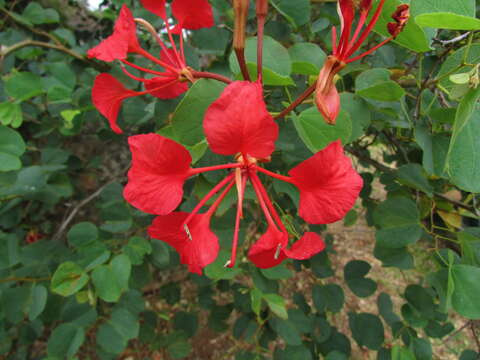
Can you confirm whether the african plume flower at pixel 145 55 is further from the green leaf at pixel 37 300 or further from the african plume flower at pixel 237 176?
the green leaf at pixel 37 300

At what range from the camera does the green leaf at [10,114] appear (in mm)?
956

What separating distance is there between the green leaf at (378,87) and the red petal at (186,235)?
34 cm

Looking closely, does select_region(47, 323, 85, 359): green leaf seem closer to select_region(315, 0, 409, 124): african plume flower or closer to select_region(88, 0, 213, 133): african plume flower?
select_region(88, 0, 213, 133): african plume flower

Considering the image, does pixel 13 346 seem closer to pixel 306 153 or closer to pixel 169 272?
pixel 169 272

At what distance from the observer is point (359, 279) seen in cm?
116

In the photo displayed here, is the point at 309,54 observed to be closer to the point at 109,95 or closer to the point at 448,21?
the point at 448,21

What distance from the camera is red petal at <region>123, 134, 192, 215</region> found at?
414 mm

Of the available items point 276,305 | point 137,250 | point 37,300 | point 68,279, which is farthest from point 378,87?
point 37,300

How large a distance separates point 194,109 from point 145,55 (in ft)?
0.49

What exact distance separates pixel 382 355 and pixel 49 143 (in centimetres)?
146

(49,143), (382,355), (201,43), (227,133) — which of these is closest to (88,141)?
(49,143)

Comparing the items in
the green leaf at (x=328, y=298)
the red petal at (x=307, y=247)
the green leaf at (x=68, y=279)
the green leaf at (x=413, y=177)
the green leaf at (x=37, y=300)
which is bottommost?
the green leaf at (x=328, y=298)

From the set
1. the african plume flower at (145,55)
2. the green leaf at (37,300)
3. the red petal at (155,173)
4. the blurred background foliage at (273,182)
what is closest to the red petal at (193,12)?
the african plume flower at (145,55)

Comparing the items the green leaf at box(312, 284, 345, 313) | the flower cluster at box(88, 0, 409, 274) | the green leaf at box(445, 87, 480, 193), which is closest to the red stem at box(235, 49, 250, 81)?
the flower cluster at box(88, 0, 409, 274)
